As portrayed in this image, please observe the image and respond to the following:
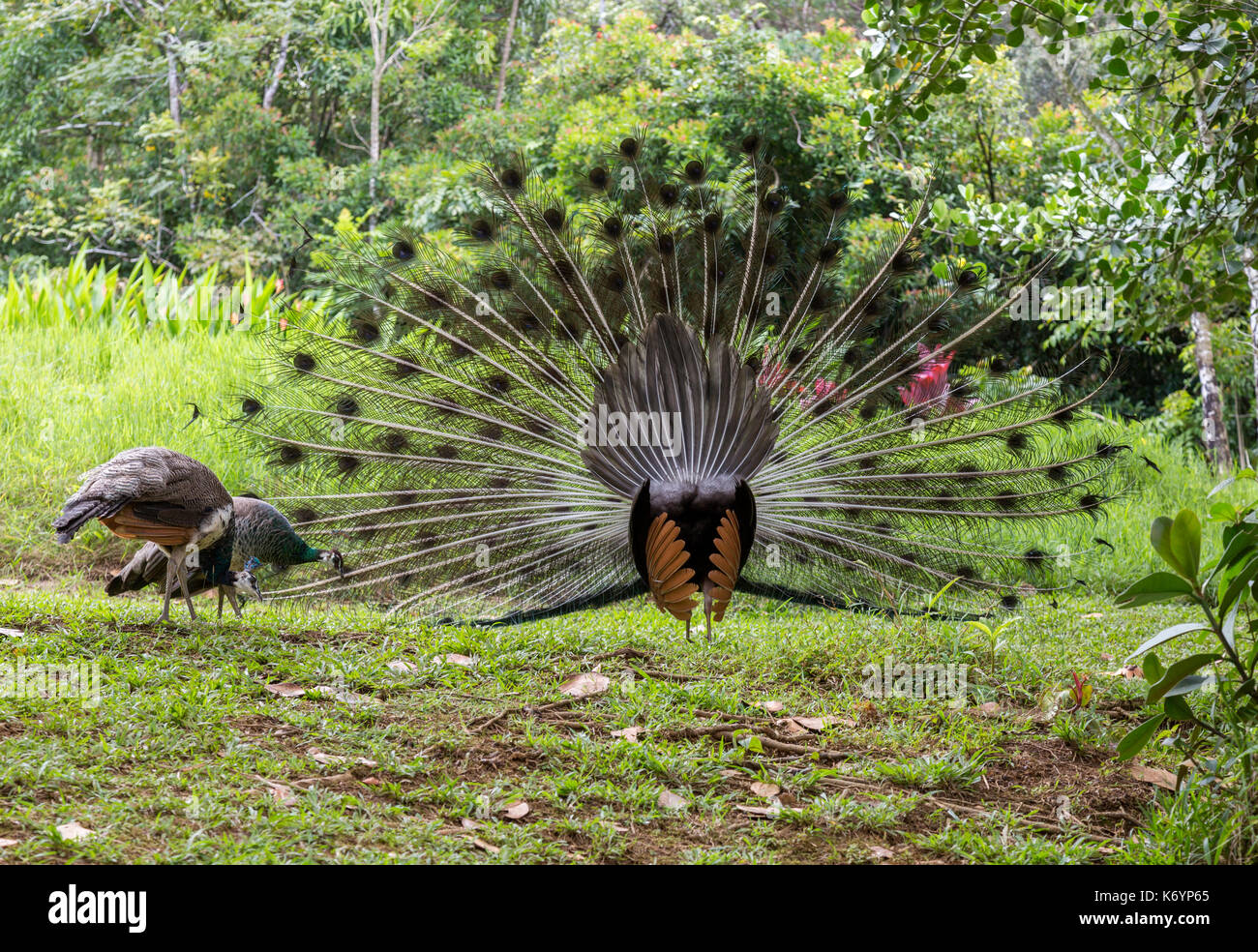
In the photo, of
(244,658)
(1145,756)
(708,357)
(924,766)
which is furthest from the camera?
(708,357)

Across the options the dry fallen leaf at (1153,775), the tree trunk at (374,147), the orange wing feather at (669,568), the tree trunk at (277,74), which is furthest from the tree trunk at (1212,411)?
the tree trunk at (277,74)

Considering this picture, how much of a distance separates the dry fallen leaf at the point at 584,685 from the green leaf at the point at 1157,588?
1.92m

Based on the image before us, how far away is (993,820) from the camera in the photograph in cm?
304

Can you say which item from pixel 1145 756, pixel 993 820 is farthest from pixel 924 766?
pixel 1145 756

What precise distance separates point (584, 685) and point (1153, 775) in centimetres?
193

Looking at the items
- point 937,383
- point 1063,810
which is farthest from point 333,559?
point 1063,810

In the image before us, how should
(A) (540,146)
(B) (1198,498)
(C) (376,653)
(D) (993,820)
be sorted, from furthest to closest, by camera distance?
(A) (540,146)
(B) (1198,498)
(C) (376,653)
(D) (993,820)

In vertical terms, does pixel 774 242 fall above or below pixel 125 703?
above

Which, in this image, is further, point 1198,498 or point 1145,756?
point 1198,498

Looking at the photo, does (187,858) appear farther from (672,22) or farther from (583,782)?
(672,22)

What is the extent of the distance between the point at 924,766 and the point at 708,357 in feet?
6.51

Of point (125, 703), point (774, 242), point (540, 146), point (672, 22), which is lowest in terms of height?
point (125, 703)

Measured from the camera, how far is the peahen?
11.8 ft

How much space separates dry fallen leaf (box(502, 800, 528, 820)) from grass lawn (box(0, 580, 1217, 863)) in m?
0.01
